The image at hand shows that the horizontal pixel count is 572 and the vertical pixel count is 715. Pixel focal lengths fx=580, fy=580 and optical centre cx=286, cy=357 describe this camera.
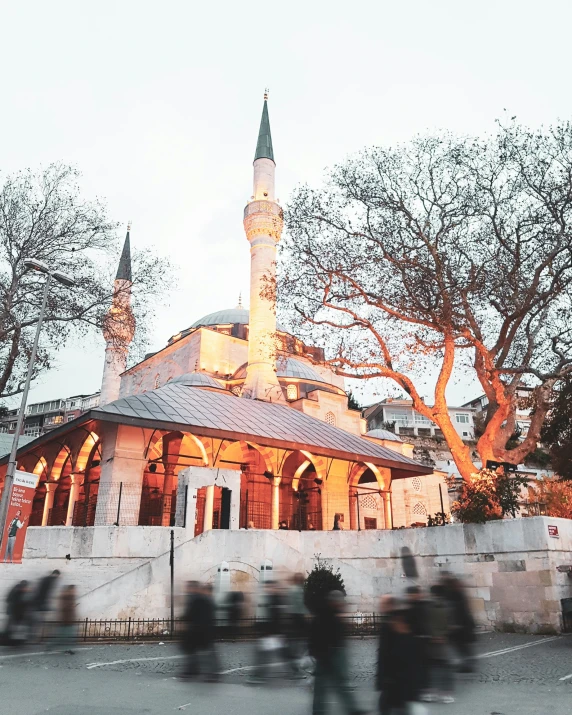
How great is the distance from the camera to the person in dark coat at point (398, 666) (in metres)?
4.43

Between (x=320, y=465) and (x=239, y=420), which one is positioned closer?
(x=239, y=420)

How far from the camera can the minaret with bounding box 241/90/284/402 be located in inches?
1277

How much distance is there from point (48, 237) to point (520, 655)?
1719cm

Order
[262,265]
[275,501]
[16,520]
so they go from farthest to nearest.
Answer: [262,265]
[275,501]
[16,520]

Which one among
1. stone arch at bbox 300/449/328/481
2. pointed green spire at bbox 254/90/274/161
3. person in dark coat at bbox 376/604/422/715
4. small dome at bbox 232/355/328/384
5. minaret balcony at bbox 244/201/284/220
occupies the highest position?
pointed green spire at bbox 254/90/274/161

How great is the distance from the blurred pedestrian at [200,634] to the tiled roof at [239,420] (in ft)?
40.7

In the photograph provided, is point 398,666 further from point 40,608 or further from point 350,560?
point 350,560

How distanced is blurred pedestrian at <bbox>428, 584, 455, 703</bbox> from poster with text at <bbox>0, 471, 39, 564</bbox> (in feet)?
30.8

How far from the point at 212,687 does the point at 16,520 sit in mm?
6709

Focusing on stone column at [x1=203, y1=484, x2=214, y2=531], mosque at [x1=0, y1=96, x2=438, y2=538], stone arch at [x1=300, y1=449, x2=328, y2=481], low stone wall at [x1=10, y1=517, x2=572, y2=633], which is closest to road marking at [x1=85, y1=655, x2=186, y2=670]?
low stone wall at [x1=10, y1=517, x2=572, y2=633]

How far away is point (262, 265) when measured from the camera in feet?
111

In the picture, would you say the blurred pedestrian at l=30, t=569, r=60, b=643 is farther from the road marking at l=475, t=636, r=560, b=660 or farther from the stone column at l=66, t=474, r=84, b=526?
the stone column at l=66, t=474, r=84, b=526

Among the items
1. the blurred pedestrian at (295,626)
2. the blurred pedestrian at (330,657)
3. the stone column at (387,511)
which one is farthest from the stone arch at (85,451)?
the blurred pedestrian at (330,657)

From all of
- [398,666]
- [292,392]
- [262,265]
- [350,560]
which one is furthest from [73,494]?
[398,666]
